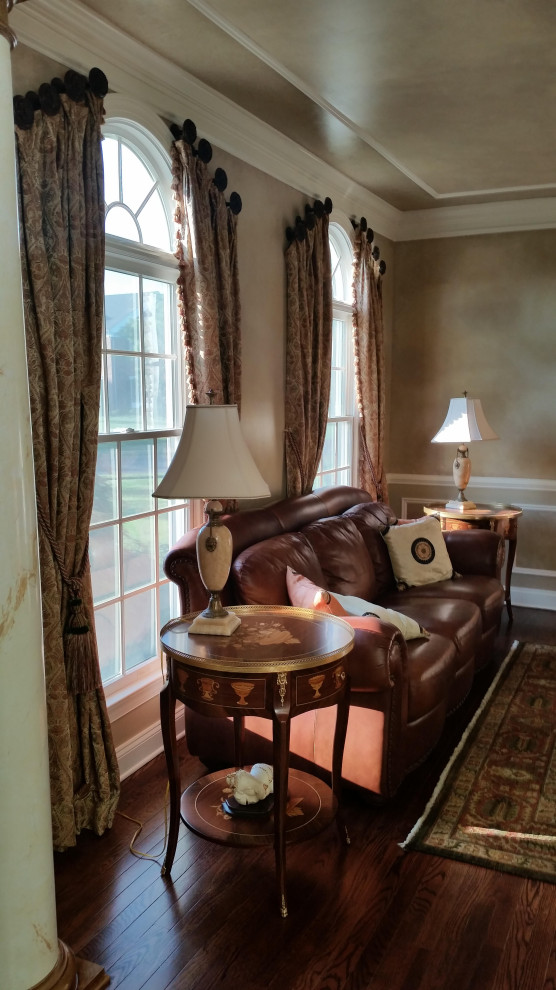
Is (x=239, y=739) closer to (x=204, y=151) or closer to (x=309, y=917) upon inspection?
(x=309, y=917)

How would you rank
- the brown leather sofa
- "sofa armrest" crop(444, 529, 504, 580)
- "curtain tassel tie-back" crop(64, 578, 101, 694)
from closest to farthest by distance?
"curtain tassel tie-back" crop(64, 578, 101, 694), the brown leather sofa, "sofa armrest" crop(444, 529, 504, 580)

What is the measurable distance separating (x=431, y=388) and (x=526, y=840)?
3947mm

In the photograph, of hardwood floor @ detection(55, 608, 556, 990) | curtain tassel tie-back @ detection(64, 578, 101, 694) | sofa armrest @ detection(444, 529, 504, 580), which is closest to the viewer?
hardwood floor @ detection(55, 608, 556, 990)

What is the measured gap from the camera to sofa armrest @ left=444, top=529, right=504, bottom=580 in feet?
15.0

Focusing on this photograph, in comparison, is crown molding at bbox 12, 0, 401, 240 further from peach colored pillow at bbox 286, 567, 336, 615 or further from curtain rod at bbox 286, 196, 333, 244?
peach colored pillow at bbox 286, 567, 336, 615

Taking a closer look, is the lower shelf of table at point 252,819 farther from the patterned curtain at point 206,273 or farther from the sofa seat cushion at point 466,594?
the patterned curtain at point 206,273

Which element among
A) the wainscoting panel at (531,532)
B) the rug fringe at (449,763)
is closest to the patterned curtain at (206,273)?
the rug fringe at (449,763)

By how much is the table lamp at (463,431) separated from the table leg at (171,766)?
10.6 feet

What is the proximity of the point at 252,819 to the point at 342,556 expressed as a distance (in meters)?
1.59

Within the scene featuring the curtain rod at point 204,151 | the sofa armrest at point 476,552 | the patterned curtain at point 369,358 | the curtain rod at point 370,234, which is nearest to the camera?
the curtain rod at point 204,151

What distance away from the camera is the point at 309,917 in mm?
2303

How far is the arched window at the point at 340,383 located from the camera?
524 cm

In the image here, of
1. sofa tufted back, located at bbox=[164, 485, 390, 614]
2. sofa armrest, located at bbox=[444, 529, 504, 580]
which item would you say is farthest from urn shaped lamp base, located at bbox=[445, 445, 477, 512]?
sofa tufted back, located at bbox=[164, 485, 390, 614]

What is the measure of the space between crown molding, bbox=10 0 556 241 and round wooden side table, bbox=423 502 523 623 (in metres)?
2.08
